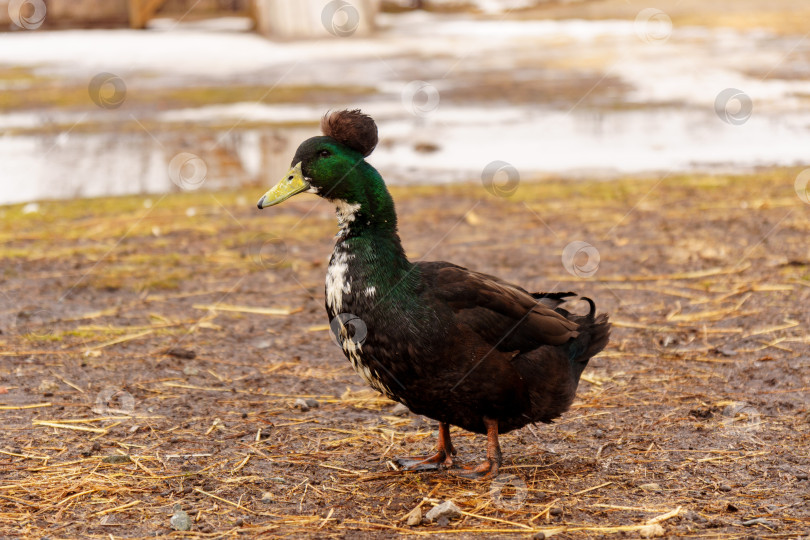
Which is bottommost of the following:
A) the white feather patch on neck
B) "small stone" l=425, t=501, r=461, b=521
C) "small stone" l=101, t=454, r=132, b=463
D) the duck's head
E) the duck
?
"small stone" l=101, t=454, r=132, b=463

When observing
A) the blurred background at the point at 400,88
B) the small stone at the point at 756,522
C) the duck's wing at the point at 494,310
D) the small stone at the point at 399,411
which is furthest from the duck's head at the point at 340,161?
the blurred background at the point at 400,88

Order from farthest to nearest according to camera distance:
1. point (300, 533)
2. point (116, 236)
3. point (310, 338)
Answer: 1. point (116, 236)
2. point (310, 338)
3. point (300, 533)

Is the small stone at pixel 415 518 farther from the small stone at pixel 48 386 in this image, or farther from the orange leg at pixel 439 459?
the small stone at pixel 48 386

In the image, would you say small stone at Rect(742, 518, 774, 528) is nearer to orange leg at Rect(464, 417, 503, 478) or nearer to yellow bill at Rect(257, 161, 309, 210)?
orange leg at Rect(464, 417, 503, 478)

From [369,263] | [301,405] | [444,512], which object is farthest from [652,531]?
[301,405]

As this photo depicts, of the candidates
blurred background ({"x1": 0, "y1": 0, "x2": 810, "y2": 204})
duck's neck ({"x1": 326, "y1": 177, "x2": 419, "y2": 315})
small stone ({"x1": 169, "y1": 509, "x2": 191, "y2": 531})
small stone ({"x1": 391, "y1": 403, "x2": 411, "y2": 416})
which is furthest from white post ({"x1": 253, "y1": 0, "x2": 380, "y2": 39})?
small stone ({"x1": 169, "y1": 509, "x2": 191, "y2": 531})

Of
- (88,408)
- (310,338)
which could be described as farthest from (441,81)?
(88,408)

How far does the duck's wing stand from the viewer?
3902 mm

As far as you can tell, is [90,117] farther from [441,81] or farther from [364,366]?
[364,366]

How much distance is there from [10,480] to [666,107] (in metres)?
9.71

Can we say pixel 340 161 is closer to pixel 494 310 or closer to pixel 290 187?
pixel 290 187

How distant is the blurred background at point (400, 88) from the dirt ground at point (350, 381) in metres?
1.50

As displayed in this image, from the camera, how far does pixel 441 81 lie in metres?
14.1

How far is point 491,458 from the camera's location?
399 cm
